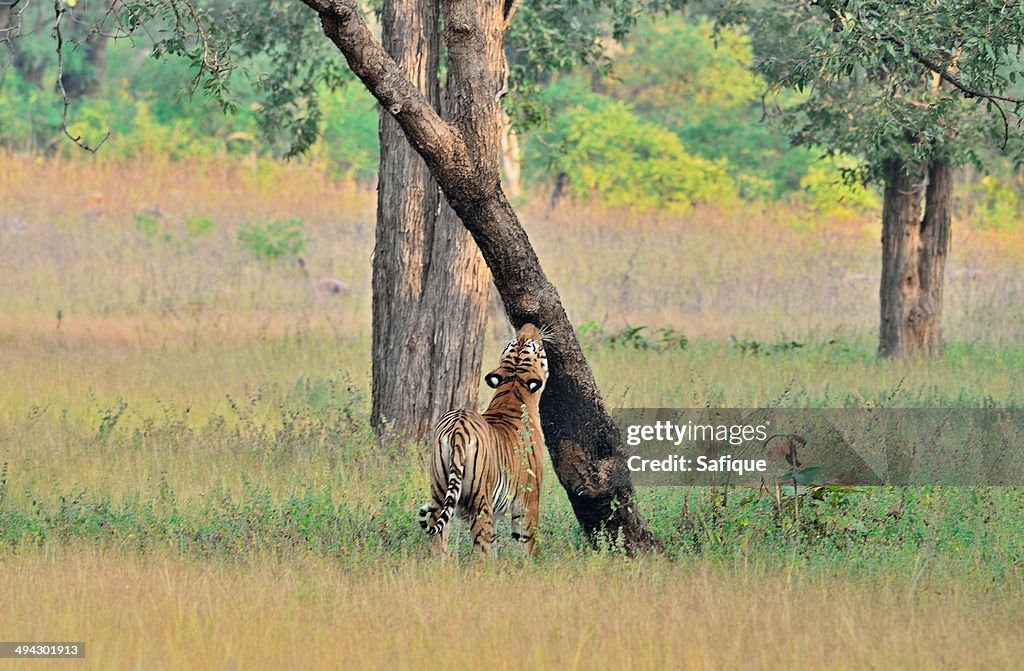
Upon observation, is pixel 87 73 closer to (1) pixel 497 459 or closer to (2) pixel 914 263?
(2) pixel 914 263

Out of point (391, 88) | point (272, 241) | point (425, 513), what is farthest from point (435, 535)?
point (272, 241)

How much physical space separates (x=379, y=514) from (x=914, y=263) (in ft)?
38.1

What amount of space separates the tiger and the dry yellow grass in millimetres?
301

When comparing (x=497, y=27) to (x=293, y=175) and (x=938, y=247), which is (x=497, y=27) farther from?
(x=293, y=175)

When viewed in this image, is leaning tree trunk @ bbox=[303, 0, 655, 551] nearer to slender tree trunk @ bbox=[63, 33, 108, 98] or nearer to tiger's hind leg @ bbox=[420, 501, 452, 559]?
tiger's hind leg @ bbox=[420, 501, 452, 559]

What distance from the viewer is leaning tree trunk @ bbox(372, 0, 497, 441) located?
1193 centimetres

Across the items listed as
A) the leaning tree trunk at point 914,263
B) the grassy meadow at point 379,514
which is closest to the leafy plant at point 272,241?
the grassy meadow at point 379,514

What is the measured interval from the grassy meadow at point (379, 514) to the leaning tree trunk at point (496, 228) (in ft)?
1.30

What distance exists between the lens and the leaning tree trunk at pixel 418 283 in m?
11.9

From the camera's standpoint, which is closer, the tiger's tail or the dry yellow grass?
the dry yellow grass

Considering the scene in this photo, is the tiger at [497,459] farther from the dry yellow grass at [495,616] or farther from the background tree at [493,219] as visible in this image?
the dry yellow grass at [495,616]

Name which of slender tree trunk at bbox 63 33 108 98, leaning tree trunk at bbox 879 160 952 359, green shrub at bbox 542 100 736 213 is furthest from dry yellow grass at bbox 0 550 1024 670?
slender tree trunk at bbox 63 33 108 98

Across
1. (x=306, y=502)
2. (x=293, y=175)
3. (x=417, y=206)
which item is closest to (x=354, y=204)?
(x=293, y=175)

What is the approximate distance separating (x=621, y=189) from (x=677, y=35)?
720cm
